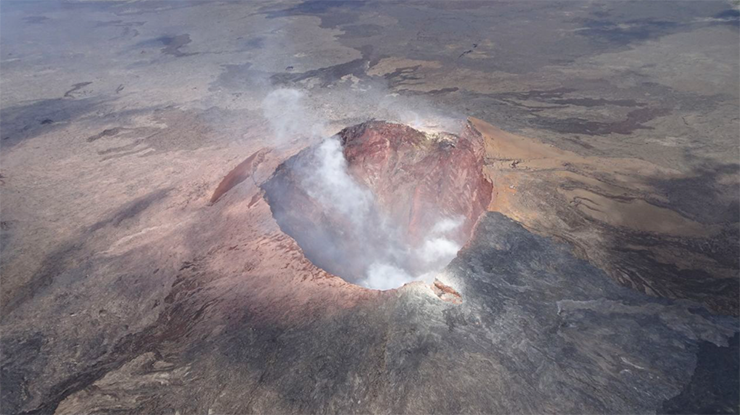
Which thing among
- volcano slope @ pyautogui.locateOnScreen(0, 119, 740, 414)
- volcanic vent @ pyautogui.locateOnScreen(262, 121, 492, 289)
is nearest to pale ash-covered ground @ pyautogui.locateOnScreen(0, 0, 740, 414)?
volcano slope @ pyautogui.locateOnScreen(0, 119, 740, 414)

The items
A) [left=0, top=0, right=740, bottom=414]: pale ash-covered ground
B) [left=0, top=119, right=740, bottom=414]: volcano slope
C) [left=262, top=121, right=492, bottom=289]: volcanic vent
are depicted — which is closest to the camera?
[left=0, top=119, right=740, bottom=414]: volcano slope

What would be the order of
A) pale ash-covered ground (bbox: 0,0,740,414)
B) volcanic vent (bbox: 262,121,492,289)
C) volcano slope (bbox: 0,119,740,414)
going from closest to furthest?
volcano slope (bbox: 0,119,740,414) → pale ash-covered ground (bbox: 0,0,740,414) → volcanic vent (bbox: 262,121,492,289)

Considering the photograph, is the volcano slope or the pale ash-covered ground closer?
the volcano slope

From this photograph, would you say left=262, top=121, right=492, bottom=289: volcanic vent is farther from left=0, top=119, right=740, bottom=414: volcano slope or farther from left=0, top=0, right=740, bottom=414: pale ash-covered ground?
left=0, top=119, right=740, bottom=414: volcano slope

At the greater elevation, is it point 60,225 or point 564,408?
point 564,408

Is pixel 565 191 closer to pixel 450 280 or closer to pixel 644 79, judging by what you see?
pixel 450 280

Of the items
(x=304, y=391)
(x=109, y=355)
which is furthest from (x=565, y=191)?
(x=109, y=355)

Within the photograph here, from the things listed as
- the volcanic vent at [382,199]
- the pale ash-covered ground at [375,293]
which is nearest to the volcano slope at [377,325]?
Result: the pale ash-covered ground at [375,293]

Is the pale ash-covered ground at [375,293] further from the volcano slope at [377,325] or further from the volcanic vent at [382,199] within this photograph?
the volcanic vent at [382,199]
